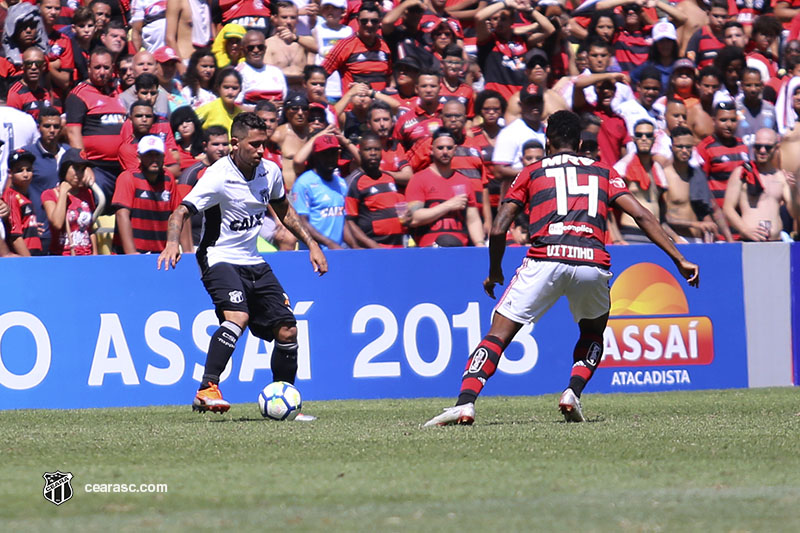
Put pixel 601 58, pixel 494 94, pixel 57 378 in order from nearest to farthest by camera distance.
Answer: pixel 57 378 → pixel 494 94 → pixel 601 58

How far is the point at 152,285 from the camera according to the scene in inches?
507

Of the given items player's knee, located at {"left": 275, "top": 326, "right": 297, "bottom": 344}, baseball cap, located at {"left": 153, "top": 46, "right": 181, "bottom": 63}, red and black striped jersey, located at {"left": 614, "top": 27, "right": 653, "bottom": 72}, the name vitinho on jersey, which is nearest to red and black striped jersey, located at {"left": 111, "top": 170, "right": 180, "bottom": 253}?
baseball cap, located at {"left": 153, "top": 46, "right": 181, "bottom": 63}

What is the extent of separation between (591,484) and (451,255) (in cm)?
741

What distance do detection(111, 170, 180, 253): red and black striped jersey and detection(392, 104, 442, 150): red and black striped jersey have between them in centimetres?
299

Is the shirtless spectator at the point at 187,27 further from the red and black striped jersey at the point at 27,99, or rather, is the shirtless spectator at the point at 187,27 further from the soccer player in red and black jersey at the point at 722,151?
the soccer player in red and black jersey at the point at 722,151

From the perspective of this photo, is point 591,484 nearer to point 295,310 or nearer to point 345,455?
point 345,455

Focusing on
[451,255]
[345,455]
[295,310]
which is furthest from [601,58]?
[345,455]

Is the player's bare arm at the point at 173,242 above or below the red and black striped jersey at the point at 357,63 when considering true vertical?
below

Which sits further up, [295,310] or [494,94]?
[494,94]

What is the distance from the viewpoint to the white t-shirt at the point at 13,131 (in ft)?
45.2

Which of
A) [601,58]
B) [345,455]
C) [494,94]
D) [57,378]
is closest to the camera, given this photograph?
[345,455]

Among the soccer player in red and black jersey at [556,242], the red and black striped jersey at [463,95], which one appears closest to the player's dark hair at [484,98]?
the red and black striped jersey at [463,95]

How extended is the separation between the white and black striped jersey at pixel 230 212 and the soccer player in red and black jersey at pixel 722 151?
7.28m

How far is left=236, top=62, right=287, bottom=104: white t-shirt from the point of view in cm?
1533
